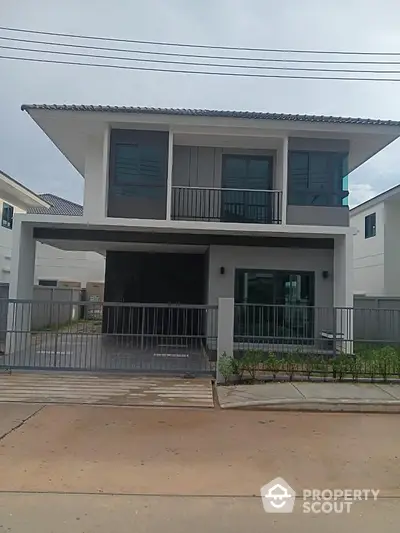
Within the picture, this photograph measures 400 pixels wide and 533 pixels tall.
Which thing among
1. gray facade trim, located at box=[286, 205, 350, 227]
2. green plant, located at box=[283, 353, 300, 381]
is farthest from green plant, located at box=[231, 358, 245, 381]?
gray facade trim, located at box=[286, 205, 350, 227]

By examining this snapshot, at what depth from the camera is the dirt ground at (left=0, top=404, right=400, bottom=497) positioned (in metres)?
4.85

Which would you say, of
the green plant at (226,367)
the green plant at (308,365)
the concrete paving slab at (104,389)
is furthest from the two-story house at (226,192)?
the green plant at (226,367)

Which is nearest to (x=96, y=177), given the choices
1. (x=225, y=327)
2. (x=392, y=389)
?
(x=225, y=327)

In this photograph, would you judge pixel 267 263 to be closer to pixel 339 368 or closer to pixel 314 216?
pixel 314 216

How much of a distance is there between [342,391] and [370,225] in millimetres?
14885

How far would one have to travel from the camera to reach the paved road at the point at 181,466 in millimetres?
4027

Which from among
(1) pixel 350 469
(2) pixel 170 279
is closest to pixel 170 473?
(1) pixel 350 469

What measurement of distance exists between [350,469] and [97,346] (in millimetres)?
7064

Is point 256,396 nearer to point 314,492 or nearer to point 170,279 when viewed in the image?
point 314,492

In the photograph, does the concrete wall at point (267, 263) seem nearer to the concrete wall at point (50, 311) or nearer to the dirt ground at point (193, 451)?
the concrete wall at point (50, 311)

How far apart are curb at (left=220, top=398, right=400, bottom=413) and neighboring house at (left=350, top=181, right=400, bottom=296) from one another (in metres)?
12.3

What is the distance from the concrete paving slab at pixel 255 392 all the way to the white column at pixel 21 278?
5.91m

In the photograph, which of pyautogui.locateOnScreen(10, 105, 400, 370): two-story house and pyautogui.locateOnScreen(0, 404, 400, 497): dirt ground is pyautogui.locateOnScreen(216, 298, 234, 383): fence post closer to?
pyautogui.locateOnScreen(0, 404, 400, 497): dirt ground

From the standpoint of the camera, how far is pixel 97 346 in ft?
36.7
